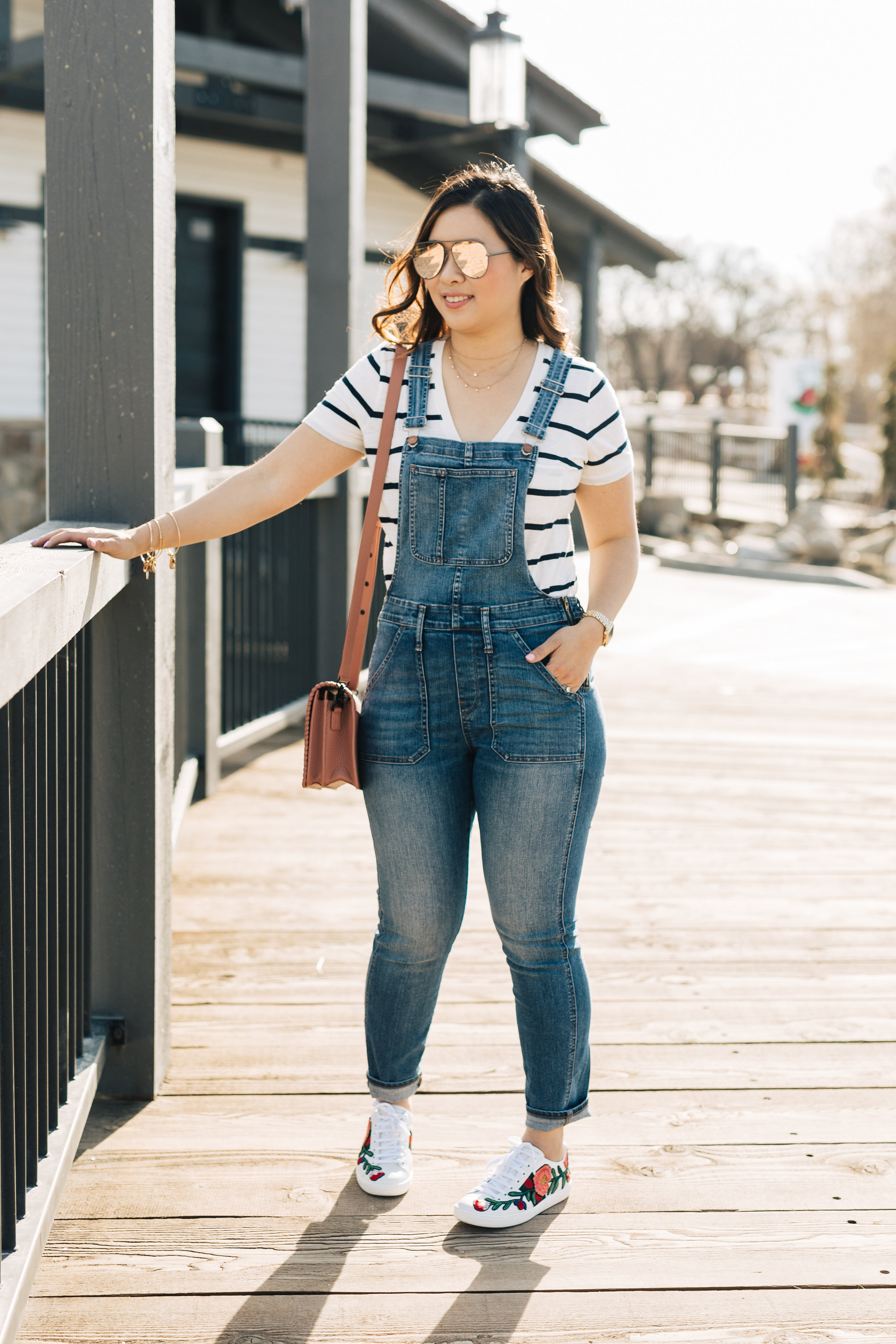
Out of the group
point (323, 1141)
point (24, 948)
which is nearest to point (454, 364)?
point (24, 948)

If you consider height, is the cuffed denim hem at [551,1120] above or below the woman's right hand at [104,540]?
below

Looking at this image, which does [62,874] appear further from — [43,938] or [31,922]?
[31,922]

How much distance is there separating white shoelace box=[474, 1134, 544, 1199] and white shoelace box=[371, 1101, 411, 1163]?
16 cm

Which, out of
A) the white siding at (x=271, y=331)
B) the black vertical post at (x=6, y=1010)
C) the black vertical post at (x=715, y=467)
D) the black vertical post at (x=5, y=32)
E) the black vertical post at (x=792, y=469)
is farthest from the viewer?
the black vertical post at (x=715, y=467)

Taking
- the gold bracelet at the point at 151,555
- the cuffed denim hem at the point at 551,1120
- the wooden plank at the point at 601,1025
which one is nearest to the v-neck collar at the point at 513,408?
the gold bracelet at the point at 151,555

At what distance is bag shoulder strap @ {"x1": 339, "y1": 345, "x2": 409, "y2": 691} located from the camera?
2.17 metres

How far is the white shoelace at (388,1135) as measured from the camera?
93.4 inches

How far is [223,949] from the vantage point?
11.4ft

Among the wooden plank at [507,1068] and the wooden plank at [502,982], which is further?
Result: the wooden plank at [502,982]

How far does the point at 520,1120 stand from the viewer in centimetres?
263

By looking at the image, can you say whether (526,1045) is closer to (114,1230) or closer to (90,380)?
(114,1230)

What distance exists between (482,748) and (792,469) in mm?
16989

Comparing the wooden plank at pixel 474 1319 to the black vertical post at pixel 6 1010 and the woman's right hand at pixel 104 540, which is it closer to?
the black vertical post at pixel 6 1010

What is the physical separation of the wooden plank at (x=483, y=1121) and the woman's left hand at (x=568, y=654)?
95cm
